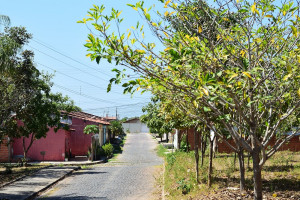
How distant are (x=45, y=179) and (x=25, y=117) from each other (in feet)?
23.2

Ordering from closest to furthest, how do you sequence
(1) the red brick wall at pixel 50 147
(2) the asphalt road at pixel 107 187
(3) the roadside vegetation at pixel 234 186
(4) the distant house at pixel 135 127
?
1. (3) the roadside vegetation at pixel 234 186
2. (2) the asphalt road at pixel 107 187
3. (1) the red brick wall at pixel 50 147
4. (4) the distant house at pixel 135 127

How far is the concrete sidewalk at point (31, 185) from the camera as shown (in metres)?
13.6

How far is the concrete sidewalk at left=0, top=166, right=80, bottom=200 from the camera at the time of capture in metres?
13.6

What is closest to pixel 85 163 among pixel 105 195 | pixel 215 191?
pixel 105 195

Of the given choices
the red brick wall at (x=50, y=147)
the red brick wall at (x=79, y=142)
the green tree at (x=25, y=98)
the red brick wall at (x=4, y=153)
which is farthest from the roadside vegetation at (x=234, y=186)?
the red brick wall at (x=79, y=142)

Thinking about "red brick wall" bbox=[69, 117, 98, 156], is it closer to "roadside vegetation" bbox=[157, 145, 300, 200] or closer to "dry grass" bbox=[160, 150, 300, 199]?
"dry grass" bbox=[160, 150, 300, 199]

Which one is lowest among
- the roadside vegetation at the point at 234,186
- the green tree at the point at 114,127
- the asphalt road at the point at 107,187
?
the asphalt road at the point at 107,187

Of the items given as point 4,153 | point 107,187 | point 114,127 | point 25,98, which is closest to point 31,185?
point 107,187

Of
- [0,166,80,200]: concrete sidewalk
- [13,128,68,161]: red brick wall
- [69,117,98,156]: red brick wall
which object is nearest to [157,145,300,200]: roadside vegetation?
[0,166,80,200]: concrete sidewalk

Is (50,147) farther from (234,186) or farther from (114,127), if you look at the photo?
(114,127)

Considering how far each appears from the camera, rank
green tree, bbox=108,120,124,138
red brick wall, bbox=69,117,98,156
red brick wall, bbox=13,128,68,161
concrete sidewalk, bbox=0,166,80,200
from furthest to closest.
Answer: green tree, bbox=108,120,124,138 < red brick wall, bbox=69,117,98,156 < red brick wall, bbox=13,128,68,161 < concrete sidewalk, bbox=0,166,80,200

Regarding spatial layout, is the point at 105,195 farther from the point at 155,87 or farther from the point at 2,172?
the point at 2,172

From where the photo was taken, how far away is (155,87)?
6.61 meters

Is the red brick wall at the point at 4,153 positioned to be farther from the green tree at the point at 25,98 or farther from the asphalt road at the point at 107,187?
the asphalt road at the point at 107,187
